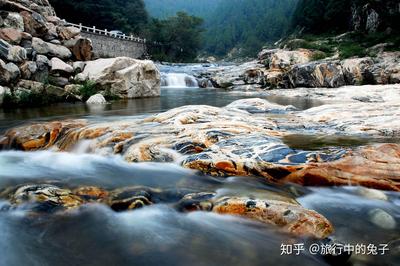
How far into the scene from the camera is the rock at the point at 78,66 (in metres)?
16.1

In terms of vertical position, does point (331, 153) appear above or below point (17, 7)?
below

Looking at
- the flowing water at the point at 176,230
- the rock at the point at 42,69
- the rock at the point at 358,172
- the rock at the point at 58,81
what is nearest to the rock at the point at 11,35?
the rock at the point at 42,69

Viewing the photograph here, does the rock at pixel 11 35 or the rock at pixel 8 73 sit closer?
the rock at pixel 8 73

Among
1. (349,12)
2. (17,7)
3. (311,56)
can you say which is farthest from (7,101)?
(349,12)

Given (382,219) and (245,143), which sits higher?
(245,143)

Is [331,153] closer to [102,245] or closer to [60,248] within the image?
[102,245]

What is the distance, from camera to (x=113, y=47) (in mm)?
36906

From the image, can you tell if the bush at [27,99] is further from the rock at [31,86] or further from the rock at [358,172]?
the rock at [358,172]

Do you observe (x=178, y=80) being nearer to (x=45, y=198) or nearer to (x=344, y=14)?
(x=45, y=198)

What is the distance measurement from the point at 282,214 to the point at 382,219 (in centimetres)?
116

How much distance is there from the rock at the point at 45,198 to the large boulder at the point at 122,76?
11.9 m

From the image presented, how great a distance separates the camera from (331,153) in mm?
4914

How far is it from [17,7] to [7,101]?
21.6 feet

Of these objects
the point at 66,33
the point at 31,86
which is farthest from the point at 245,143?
the point at 66,33
